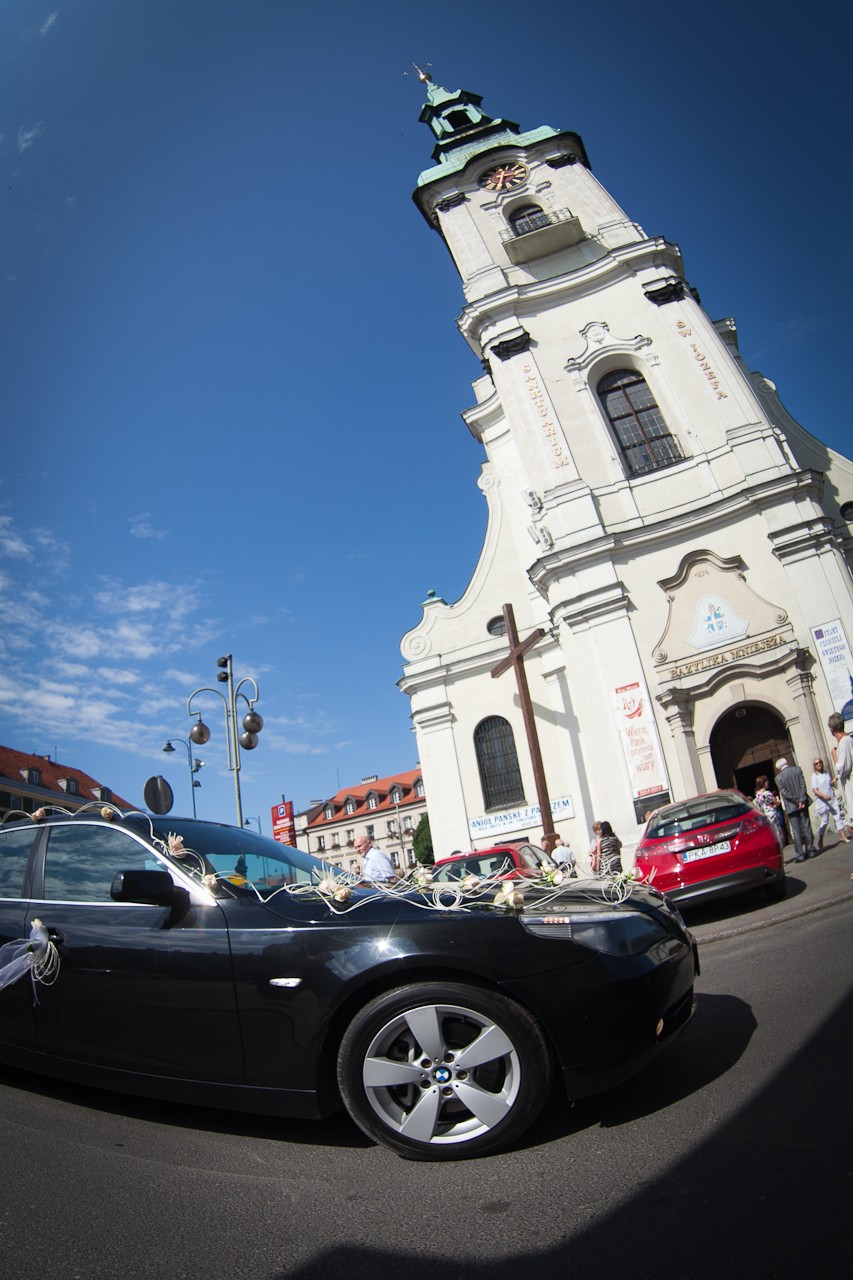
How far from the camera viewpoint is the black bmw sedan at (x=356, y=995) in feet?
8.46

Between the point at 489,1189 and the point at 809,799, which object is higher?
the point at 809,799

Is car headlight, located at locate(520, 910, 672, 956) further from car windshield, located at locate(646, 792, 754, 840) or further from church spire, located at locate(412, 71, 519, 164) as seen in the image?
church spire, located at locate(412, 71, 519, 164)

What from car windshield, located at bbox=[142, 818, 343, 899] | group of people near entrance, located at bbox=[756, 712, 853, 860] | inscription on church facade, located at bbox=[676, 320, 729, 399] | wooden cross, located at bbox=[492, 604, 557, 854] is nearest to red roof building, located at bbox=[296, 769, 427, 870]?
wooden cross, located at bbox=[492, 604, 557, 854]

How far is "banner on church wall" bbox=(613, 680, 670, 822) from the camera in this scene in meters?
16.1

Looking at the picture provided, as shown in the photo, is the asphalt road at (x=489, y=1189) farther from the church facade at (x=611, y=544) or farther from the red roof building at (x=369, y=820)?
the red roof building at (x=369, y=820)

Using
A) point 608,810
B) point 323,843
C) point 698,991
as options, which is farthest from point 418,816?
point 698,991

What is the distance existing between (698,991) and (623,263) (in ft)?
71.0

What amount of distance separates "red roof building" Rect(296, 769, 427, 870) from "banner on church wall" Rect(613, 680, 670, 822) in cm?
5191

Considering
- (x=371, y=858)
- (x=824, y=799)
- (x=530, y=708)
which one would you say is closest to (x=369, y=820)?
(x=530, y=708)

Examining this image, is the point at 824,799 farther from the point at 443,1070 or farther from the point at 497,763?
the point at 443,1070

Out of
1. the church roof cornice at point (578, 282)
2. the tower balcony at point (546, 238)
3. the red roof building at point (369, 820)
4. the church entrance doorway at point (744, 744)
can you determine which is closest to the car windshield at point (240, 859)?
the church entrance doorway at point (744, 744)

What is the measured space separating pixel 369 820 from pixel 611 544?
57.8 meters

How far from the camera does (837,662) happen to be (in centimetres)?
1519

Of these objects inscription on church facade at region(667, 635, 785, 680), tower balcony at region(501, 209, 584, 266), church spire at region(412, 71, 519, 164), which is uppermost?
church spire at region(412, 71, 519, 164)
